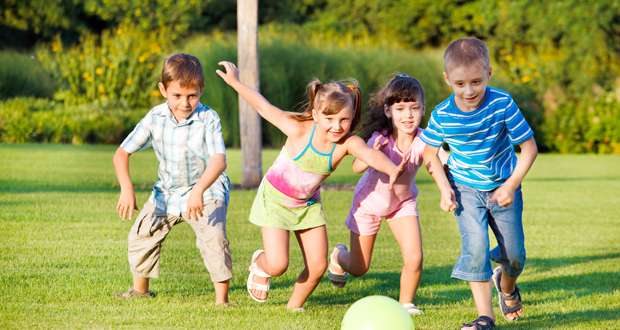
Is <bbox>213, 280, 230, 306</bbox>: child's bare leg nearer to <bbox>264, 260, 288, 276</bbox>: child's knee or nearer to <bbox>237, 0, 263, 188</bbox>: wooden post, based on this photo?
<bbox>264, 260, 288, 276</bbox>: child's knee

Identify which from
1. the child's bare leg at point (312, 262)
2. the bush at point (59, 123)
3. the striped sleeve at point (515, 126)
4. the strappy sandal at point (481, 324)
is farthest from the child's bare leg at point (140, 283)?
the bush at point (59, 123)

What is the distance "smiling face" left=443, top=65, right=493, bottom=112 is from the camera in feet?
11.7

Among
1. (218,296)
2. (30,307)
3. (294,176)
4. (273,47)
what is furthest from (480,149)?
(273,47)

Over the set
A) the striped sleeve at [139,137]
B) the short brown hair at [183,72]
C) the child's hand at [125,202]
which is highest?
the short brown hair at [183,72]

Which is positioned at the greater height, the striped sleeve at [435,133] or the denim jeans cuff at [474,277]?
the striped sleeve at [435,133]

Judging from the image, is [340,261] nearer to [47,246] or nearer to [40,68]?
[47,246]

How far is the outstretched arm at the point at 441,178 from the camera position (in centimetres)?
363

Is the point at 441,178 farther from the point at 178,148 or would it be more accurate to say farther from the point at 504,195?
the point at 178,148

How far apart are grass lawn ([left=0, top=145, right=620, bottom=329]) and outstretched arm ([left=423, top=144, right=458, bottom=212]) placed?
793mm

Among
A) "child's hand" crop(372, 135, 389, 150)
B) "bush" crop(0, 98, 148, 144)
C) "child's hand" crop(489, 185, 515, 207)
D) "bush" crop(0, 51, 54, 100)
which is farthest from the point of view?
"bush" crop(0, 51, 54, 100)

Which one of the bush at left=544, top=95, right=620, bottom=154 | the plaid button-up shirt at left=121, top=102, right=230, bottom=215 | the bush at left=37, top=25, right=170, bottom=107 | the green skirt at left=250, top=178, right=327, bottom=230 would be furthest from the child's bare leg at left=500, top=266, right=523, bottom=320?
the bush at left=544, top=95, right=620, bottom=154

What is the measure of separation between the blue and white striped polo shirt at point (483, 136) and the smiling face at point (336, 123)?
0.49 meters

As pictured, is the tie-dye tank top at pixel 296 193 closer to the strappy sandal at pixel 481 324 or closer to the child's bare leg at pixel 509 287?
the strappy sandal at pixel 481 324

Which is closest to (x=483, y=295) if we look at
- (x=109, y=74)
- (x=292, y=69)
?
(x=292, y=69)
